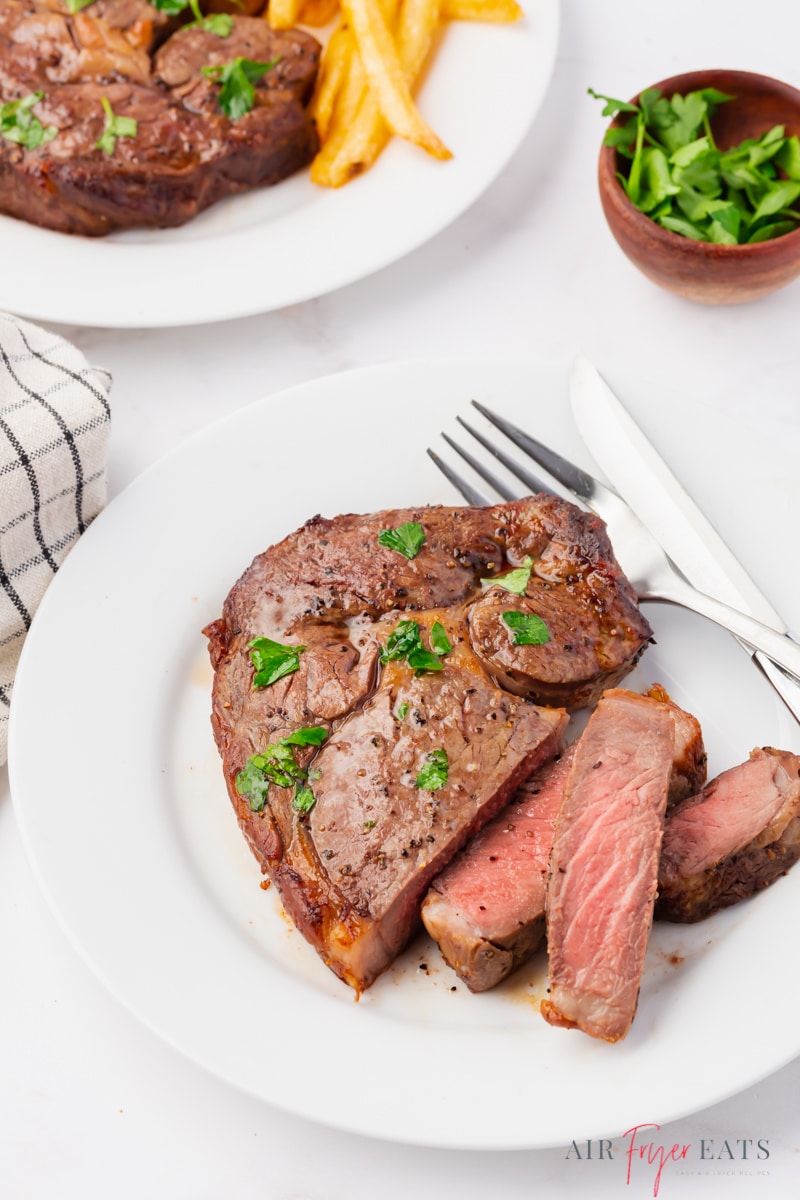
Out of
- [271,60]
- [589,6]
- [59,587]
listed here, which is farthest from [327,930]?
[589,6]

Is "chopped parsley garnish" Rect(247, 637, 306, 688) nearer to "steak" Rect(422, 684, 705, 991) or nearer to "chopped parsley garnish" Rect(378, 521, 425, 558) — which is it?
"chopped parsley garnish" Rect(378, 521, 425, 558)

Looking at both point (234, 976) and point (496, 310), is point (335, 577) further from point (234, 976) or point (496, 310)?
point (496, 310)

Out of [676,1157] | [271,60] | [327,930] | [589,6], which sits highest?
[589,6]

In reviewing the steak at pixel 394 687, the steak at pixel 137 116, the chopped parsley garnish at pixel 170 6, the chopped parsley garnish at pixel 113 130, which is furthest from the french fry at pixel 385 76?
the steak at pixel 394 687

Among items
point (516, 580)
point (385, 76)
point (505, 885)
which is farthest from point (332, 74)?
point (505, 885)

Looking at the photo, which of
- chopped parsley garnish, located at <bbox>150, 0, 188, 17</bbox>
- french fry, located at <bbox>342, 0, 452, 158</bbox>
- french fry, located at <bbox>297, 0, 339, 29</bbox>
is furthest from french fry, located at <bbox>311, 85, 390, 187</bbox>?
chopped parsley garnish, located at <bbox>150, 0, 188, 17</bbox>

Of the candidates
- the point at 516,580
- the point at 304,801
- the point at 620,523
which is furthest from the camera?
the point at 620,523

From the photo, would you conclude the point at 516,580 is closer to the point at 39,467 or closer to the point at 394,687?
the point at 394,687
